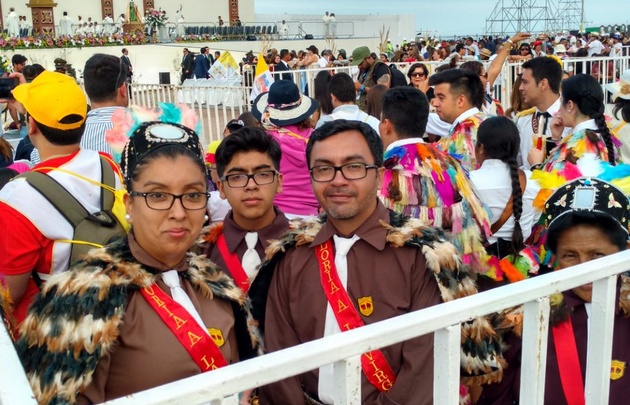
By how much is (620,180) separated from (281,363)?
6.98ft

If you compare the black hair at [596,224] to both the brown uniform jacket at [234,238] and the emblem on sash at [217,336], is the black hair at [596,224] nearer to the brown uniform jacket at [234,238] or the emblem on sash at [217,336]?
the brown uniform jacket at [234,238]

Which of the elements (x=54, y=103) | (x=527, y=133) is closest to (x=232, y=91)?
(x=527, y=133)

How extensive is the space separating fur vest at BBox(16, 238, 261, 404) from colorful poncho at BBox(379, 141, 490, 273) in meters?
1.69

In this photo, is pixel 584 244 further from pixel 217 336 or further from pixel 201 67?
pixel 201 67

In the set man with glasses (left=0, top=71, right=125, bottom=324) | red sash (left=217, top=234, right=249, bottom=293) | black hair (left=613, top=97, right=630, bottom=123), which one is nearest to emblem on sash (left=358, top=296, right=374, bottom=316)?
red sash (left=217, top=234, right=249, bottom=293)

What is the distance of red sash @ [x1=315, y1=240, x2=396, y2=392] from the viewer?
2.08m

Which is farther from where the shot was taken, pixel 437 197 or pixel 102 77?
pixel 102 77

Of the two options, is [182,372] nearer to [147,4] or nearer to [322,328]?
[322,328]

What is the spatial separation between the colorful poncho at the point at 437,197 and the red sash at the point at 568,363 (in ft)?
3.59

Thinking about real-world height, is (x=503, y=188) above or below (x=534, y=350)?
above

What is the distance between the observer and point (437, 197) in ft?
10.6

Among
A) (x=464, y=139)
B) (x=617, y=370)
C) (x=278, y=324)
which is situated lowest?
(x=617, y=370)

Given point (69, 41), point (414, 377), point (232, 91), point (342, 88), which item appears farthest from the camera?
point (69, 41)

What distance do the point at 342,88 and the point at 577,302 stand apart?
4.32 metres
